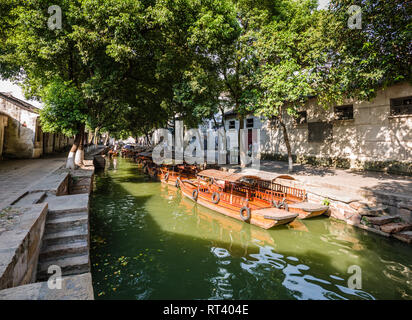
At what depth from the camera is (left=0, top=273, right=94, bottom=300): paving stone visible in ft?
7.68

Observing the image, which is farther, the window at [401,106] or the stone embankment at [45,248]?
the window at [401,106]

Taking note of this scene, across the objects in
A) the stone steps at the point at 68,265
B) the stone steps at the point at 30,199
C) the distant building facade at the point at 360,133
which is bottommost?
the stone steps at the point at 68,265

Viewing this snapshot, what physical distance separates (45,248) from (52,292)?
2.58m

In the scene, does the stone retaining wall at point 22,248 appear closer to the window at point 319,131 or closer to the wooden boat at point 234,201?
the wooden boat at point 234,201

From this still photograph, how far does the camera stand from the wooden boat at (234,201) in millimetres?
8091

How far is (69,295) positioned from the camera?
2531mm

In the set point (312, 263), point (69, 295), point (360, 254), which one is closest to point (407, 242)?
point (360, 254)

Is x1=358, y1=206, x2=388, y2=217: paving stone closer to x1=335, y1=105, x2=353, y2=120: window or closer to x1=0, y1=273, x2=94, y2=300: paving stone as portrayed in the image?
x1=335, y1=105, x2=353, y2=120: window

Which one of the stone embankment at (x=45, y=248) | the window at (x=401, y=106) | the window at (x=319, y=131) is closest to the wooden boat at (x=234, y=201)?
the stone embankment at (x=45, y=248)

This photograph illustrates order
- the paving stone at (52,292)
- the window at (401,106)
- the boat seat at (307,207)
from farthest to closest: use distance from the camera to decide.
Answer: the window at (401,106)
the boat seat at (307,207)
the paving stone at (52,292)

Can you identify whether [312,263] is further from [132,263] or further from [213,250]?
[132,263]

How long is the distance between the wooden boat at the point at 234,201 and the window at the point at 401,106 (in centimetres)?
990

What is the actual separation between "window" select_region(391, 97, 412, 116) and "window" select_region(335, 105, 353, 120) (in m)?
2.41

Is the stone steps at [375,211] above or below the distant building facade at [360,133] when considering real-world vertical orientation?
below
